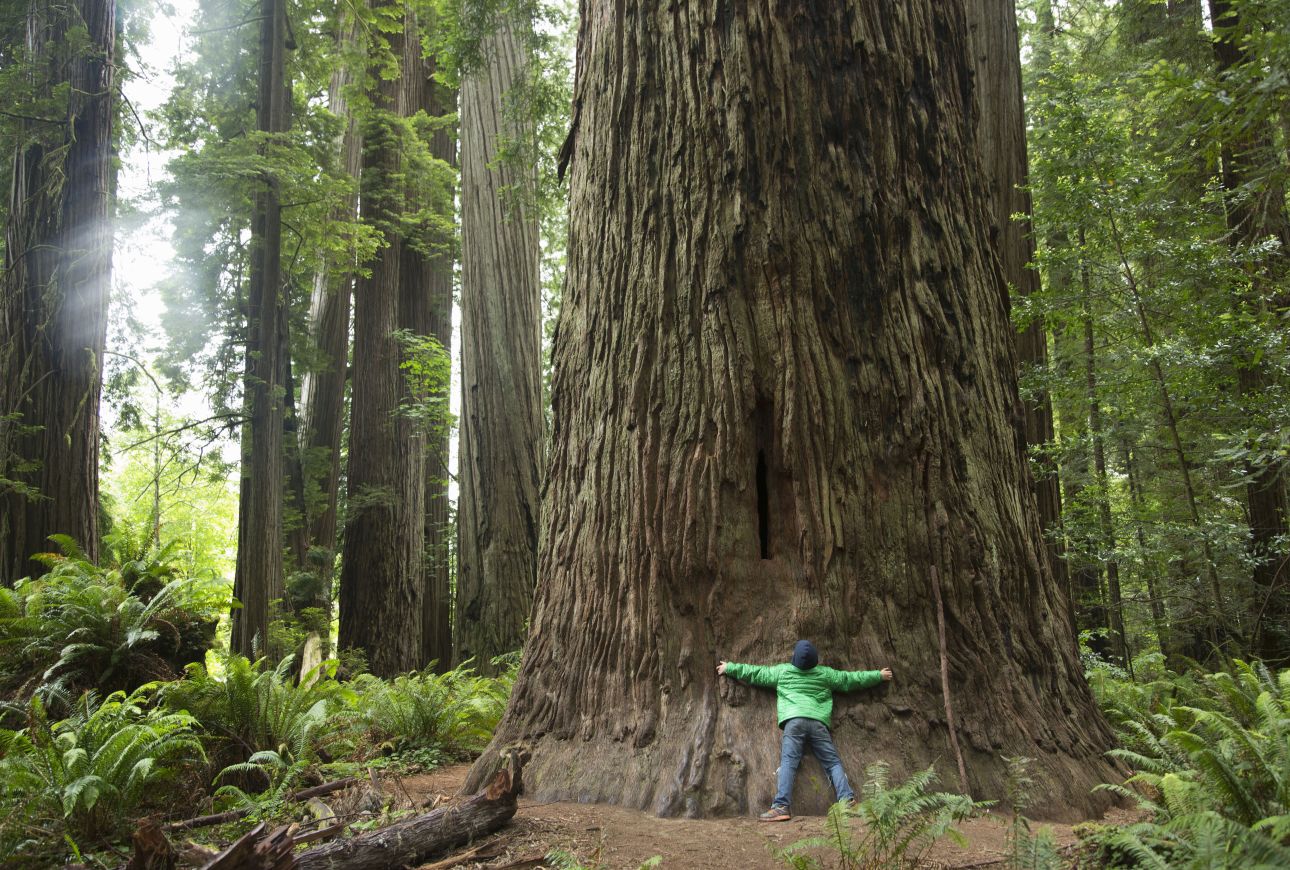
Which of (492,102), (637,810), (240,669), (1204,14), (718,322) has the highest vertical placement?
(1204,14)

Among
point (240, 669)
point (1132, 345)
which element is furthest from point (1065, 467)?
point (240, 669)

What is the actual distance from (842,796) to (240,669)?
13.1 ft

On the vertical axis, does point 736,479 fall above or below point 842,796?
above

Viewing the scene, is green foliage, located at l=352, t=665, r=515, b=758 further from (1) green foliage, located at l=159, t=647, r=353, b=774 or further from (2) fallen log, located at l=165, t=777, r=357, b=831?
(2) fallen log, located at l=165, t=777, r=357, b=831

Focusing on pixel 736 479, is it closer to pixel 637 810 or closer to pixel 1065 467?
pixel 637 810

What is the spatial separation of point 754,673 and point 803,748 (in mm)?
438

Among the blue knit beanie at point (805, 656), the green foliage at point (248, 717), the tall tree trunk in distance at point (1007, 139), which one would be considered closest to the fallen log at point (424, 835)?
the blue knit beanie at point (805, 656)

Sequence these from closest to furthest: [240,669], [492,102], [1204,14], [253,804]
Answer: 1. [253,804]
2. [240,669]
3. [492,102]
4. [1204,14]

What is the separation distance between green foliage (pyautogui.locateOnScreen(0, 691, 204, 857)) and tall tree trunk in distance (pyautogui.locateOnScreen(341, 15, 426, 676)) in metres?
8.94

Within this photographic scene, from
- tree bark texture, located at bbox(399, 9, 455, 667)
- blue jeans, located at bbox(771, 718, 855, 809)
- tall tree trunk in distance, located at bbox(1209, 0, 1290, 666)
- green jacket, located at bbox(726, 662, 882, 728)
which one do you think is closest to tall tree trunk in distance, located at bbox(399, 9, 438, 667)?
tree bark texture, located at bbox(399, 9, 455, 667)

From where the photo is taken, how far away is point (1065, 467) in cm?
1335

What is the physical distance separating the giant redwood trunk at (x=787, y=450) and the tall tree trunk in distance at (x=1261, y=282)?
5.32 metres

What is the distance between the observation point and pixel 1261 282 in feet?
34.1

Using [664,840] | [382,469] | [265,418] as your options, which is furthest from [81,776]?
Answer: [382,469]
